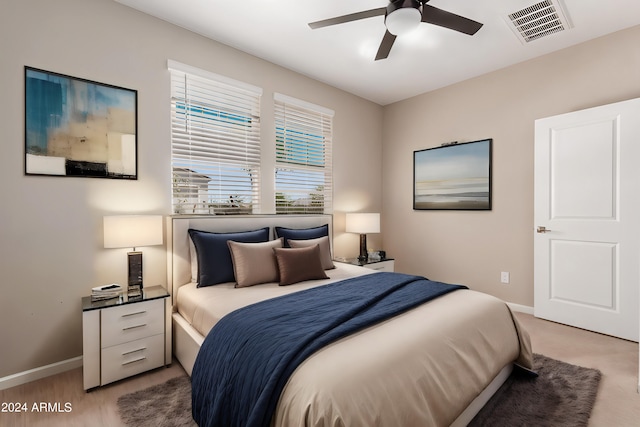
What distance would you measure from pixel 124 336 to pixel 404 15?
2887 mm

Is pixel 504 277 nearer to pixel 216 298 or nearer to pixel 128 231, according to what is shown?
pixel 216 298

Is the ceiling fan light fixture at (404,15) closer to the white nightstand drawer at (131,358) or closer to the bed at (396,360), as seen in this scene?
the bed at (396,360)

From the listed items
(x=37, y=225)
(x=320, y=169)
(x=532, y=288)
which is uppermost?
(x=320, y=169)

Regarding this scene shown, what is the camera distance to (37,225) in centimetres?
213

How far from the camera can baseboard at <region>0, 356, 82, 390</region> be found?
204 centimetres

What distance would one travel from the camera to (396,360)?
129 centimetres

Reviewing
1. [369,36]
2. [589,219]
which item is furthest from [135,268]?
[589,219]

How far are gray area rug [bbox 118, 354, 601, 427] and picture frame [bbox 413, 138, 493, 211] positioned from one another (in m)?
2.06

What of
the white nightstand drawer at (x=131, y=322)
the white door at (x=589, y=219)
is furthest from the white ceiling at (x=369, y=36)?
the white nightstand drawer at (x=131, y=322)

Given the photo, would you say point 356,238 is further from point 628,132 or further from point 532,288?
point 628,132

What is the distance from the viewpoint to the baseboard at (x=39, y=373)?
2035mm

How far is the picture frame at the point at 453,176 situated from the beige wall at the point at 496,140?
9 cm

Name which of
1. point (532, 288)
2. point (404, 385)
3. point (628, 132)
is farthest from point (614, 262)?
point (404, 385)

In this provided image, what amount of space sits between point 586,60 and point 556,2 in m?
0.99
